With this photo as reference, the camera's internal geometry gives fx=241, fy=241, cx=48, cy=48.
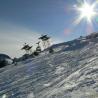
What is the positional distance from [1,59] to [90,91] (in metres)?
55.8

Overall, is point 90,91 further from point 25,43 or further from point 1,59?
point 25,43

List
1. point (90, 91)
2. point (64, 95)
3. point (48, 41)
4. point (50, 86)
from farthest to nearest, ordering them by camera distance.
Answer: point (48, 41) < point (50, 86) < point (64, 95) < point (90, 91)

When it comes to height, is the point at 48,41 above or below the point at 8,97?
above

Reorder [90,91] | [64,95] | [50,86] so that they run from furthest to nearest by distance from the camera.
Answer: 1. [50,86]
2. [64,95]
3. [90,91]

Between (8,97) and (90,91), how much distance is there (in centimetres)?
535

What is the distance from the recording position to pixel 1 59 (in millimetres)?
62500

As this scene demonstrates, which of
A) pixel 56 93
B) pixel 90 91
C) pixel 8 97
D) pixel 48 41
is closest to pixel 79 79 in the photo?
pixel 56 93

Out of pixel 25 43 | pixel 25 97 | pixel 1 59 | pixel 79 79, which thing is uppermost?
pixel 25 43

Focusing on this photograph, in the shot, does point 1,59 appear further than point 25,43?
No

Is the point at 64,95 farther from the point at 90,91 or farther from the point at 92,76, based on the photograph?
the point at 92,76

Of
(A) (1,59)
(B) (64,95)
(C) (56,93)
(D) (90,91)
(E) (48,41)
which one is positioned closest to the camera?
(D) (90,91)

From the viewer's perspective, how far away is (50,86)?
11742 millimetres

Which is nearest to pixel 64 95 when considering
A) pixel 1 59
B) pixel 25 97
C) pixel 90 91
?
pixel 90 91

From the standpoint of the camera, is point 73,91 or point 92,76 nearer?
point 73,91
